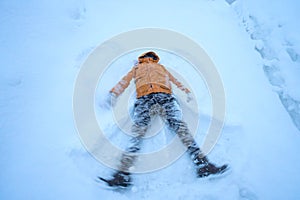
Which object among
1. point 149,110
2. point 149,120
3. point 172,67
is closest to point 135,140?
point 149,120

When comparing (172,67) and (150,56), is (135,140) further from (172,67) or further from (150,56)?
(172,67)

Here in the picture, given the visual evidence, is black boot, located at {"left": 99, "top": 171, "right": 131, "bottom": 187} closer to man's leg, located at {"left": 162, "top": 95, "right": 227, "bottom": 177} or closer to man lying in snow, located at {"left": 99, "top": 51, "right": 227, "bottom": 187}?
man lying in snow, located at {"left": 99, "top": 51, "right": 227, "bottom": 187}

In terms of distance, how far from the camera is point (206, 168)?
221 centimetres

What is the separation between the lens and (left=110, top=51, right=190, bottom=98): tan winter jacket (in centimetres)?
251

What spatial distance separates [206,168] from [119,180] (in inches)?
36.3

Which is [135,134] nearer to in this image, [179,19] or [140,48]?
[140,48]

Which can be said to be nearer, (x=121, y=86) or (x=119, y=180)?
(x=119, y=180)

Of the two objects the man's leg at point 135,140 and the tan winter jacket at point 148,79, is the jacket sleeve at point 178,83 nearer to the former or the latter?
the tan winter jacket at point 148,79

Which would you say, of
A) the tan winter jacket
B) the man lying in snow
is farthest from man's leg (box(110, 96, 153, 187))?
the tan winter jacket

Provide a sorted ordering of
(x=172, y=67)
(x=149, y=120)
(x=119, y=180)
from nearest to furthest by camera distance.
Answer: (x=119, y=180) < (x=149, y=120) < (x=172, y=67)

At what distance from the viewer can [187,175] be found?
2.23m

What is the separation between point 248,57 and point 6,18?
3.63 metres

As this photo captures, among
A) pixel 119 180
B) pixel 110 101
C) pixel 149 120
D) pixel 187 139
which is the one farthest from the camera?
pixel 110 101

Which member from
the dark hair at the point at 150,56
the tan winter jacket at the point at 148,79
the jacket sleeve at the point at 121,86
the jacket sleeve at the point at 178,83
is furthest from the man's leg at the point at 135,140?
the dark hair at the point at 150,56
